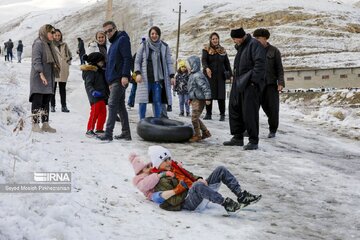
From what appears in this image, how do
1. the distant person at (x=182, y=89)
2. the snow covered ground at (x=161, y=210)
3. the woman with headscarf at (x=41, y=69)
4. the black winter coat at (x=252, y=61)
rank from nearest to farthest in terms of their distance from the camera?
the snow covered ground at (x=161, y=210) < the black winter coat at (x=252, y=61) < the woman with headscarf at (x=41, y=69) < the distant person at (x=182, y=89)

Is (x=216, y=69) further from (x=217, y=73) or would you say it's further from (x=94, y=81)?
(x=94, y=81)

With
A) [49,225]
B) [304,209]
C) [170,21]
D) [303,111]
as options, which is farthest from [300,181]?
[170,21]

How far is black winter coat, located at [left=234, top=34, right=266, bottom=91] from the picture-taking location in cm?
838

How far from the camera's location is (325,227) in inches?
196

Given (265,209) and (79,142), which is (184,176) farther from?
(79,142)

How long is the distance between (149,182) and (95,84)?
429 centimetres

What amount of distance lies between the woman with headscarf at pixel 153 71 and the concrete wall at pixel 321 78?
22081 millimetres

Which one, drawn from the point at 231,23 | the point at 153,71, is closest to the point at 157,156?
the point at 153,71

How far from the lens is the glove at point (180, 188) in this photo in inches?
204

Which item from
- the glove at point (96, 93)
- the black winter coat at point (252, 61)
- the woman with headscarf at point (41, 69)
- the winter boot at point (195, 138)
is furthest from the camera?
the winter boot at point (195, 138)

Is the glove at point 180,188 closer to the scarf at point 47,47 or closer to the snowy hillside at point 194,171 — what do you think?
the snowy hillside at point 194,171

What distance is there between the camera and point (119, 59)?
8.63 metres

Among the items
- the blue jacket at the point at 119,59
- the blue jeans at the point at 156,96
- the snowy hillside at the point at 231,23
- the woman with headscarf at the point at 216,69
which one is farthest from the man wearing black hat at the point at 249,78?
the snowy hillside at the point at 231,23

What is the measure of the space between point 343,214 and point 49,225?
11.1 ft
